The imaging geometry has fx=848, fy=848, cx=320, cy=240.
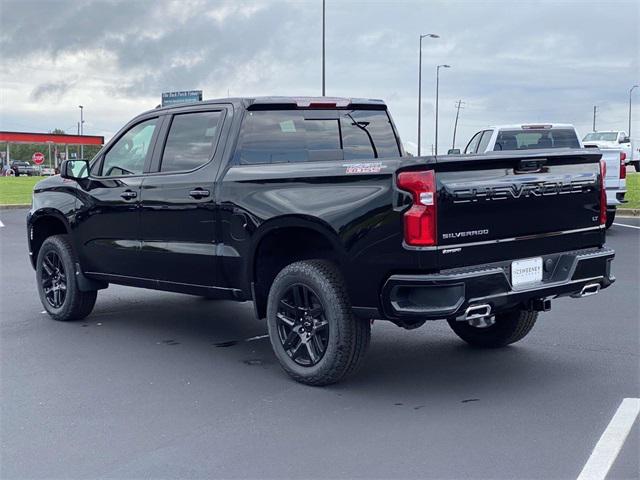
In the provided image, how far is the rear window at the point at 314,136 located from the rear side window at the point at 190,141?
1.07 feet

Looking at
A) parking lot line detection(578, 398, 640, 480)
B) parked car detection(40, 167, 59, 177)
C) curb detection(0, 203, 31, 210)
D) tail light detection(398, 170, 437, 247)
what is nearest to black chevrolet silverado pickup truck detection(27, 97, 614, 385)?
tail light detection(398, 170, 437, 247)

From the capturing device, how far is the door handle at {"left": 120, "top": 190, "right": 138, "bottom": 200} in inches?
277

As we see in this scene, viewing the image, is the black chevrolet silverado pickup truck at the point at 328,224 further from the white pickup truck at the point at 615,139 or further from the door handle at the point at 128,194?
the white pickup truck at the point at 615,139

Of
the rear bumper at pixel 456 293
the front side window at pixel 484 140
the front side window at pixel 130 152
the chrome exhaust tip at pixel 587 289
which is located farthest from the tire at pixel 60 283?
the front side window at pixel 484 140

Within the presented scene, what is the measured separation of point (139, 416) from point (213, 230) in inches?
66.5

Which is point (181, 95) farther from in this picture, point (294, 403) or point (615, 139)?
point (294, 403)

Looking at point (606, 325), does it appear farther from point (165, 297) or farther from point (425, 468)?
point (165, 297)

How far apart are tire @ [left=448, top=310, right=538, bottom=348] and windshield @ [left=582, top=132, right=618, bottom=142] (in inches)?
1329

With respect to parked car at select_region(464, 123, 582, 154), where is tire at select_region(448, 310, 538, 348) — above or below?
below

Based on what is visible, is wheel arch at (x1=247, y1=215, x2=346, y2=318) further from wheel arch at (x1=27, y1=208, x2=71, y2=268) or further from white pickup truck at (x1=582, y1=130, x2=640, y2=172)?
white pickup truck at (x1=582, y1=130, x2=640, y2=172)

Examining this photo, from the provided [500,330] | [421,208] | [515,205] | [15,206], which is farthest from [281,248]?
[15,206]

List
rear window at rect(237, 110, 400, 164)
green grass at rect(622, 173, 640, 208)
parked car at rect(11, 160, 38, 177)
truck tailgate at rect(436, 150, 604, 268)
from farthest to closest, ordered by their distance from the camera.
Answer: parked car at rect(11, 160, 38, 177) < green grass at rect(622, 173, 640, 208) < rear window at rect(237, 110, 400, 164) < truck tailgate at rect(436, 150, 604, 268)

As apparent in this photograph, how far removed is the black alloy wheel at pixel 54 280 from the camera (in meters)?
8.05

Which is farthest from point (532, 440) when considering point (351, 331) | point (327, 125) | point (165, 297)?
point (165, 297)
